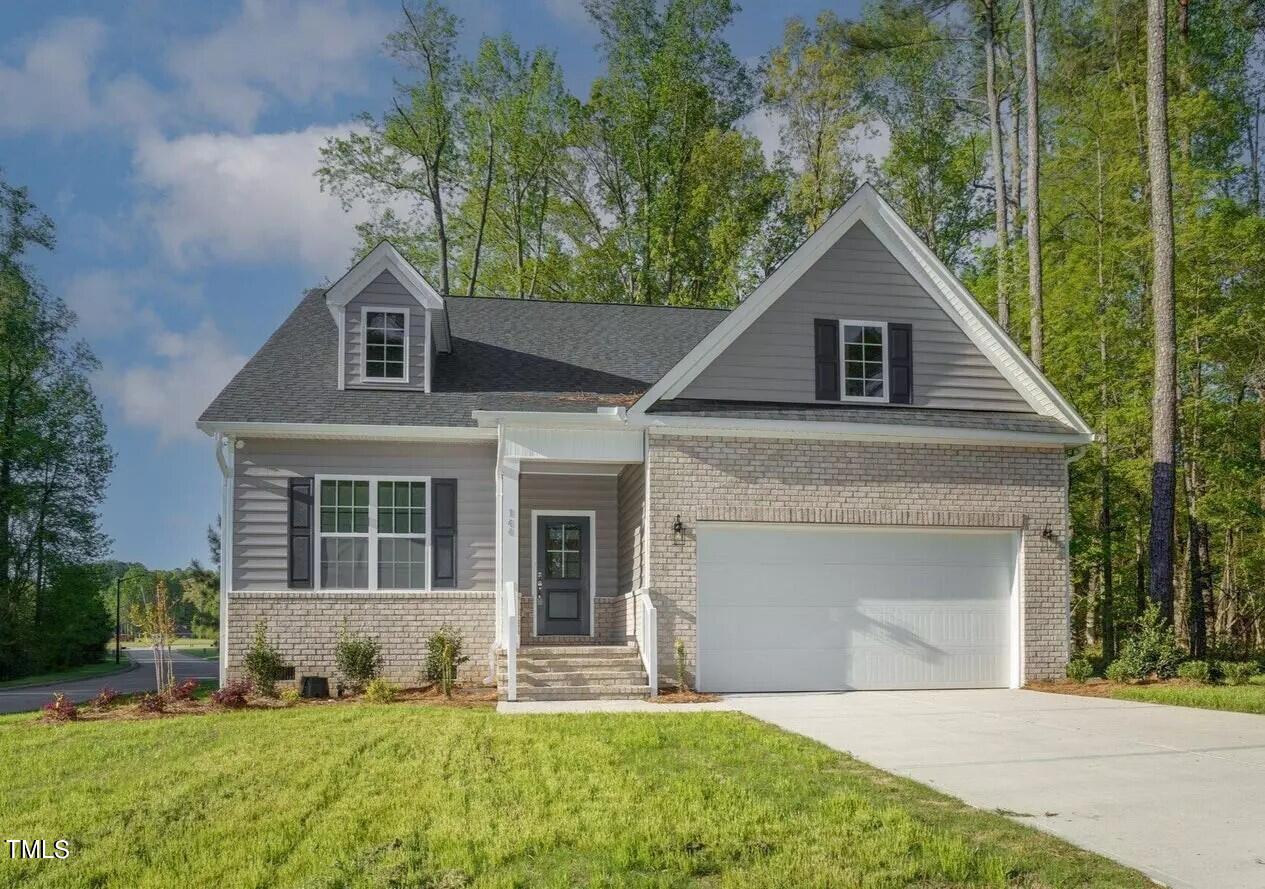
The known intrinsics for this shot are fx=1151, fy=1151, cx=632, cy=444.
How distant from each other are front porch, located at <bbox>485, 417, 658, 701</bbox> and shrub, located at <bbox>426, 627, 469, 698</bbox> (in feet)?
2.11

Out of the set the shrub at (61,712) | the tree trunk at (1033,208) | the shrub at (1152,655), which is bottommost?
the shrub at (61,712)

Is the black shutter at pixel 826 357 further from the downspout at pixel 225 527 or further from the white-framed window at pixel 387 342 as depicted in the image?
the downspout at pixel 225 527

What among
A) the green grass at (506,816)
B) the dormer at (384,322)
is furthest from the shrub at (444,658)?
the green grass at (506,816)

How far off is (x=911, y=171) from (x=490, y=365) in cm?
1786

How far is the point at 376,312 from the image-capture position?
58.0 feet

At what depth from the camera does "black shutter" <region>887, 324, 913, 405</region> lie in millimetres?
16359

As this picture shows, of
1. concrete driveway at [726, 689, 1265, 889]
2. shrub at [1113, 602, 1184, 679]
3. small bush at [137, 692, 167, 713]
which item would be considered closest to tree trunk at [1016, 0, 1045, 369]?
shrub at [1113, 602, 1184, 679]

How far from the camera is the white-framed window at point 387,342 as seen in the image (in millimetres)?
17656

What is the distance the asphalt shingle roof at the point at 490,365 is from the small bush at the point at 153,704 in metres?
3.95

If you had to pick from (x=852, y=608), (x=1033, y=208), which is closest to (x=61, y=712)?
(x=852, y=608)

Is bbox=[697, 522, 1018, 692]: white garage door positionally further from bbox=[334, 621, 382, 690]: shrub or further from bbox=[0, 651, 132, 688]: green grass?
bbox=[0, 651, 132, 688]: green grass

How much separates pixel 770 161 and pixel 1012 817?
1095 inches

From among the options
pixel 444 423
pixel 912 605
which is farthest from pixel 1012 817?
pixel 444 423

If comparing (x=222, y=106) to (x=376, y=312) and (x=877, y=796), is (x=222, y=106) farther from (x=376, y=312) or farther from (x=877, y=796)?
(x=877, y=796)
